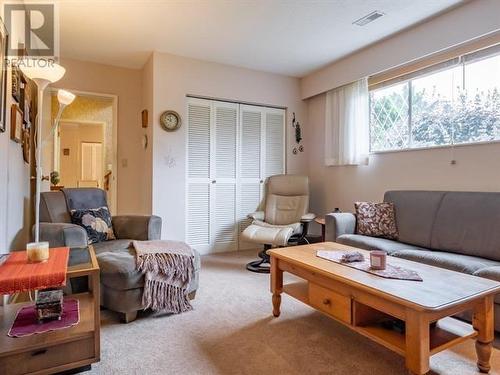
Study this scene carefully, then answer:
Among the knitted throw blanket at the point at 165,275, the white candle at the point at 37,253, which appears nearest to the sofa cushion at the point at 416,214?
the knitted throw blanket at the point at 165,275

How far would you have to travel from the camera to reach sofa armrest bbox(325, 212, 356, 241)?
2.97 metres

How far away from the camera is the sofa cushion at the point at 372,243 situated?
2554 mm

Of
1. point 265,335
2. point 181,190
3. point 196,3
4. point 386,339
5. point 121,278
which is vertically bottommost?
point 265,335

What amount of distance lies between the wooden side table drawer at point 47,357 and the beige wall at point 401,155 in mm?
3043

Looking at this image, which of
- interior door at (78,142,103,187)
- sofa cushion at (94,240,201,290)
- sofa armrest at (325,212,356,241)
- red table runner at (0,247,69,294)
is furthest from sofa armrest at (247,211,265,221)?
interior door at (78,142,103,187)

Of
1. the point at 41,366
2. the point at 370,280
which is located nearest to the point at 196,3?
the point at 370,280

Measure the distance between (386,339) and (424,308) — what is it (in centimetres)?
32

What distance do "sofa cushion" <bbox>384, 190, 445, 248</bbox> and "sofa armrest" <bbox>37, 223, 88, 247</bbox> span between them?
2.66 meters

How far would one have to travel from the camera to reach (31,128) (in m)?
2.96

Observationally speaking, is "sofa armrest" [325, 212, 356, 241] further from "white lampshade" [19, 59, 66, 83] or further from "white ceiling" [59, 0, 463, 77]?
"white lampshade" [19, 59, 66, 83]

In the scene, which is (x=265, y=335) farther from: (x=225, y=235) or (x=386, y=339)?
(x=225, y=235)

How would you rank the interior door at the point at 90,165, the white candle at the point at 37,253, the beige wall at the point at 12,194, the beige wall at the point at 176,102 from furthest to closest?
the interior door at the point at 90,165 → the beige wall at the point at 176,102 → the beige wall at the point at 12,194 → the white candle at the point at 37,253

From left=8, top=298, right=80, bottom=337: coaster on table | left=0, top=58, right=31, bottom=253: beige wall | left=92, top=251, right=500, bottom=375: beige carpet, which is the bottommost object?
left=92, top=251, right=500, bottom=375: beige carpet

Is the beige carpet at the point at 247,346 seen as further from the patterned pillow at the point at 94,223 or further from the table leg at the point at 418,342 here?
the patterned pillow at the point at 94,223
